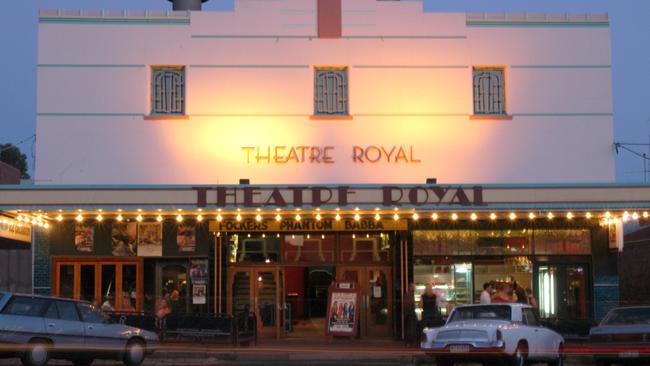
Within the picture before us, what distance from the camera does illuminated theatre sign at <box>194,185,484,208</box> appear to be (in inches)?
956

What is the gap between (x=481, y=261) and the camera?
1102 inches

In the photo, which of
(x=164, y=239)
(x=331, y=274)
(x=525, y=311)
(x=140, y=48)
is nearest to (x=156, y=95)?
(x=140, y=48)

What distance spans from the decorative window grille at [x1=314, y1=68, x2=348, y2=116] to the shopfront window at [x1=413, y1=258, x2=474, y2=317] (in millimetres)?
4931

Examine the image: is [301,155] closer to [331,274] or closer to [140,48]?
[331,274]

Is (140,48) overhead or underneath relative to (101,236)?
overhead

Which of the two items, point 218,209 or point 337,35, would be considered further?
point 337,35

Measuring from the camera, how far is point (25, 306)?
19.8 meters

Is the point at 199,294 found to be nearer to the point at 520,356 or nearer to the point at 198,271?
the point at 198,271

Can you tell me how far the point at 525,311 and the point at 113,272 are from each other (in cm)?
1257

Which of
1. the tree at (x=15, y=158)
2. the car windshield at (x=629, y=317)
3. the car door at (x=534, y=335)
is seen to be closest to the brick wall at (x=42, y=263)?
the car door at (x=534, y=335)

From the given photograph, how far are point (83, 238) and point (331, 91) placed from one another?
817cm

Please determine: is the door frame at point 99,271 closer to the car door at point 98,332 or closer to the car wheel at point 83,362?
the car door at point 98,332

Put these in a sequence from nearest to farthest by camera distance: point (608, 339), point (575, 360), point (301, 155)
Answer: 1. point (608, 339)
2. point (575, 360)
3. point (301, 155)

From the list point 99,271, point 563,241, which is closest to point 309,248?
point 99,271
